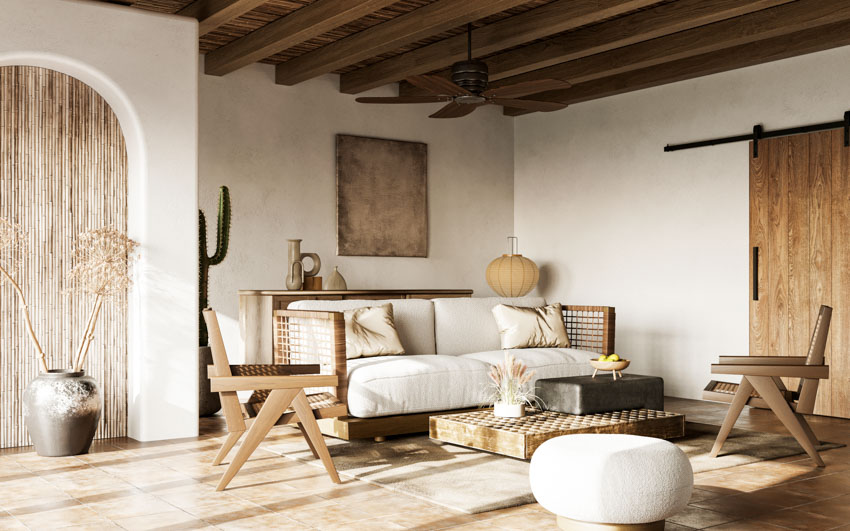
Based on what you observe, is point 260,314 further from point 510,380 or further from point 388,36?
point 510,380

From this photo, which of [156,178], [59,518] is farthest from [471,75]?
[59,518]

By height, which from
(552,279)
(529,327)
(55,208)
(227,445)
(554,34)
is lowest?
(227,445)

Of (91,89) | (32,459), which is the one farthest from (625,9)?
(32,459)

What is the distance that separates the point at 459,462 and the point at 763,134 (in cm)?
405

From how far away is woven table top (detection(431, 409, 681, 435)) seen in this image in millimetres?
4504

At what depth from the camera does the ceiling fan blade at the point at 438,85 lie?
4949 millimetres

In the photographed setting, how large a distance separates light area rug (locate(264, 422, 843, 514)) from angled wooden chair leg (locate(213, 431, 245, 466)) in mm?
433

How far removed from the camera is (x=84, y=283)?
5.05 meters

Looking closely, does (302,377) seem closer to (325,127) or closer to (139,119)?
(139,119)

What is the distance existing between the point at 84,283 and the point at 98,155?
847mm

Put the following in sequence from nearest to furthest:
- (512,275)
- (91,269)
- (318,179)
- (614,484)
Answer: (614,484) < (91,269) < (318,179) < (512,275)

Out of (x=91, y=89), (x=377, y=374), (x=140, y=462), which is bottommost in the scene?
(x=140, y=462)

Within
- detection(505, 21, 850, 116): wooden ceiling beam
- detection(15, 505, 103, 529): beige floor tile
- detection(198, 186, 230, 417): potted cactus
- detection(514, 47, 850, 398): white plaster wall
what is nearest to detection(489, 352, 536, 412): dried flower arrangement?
detection(15, 505, 103, 529): beige floor tile

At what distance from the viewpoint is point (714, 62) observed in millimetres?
6801
